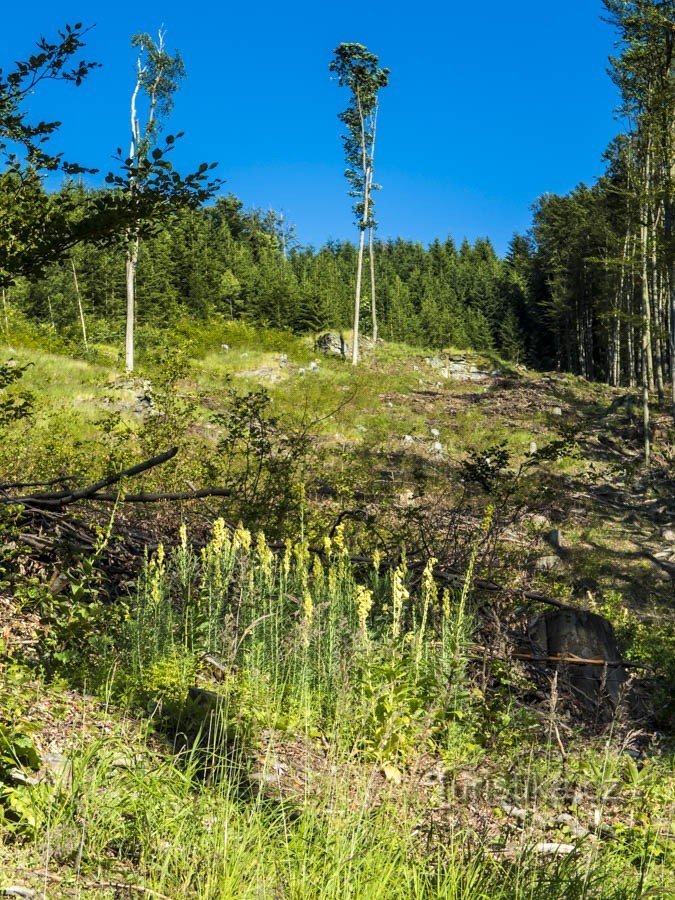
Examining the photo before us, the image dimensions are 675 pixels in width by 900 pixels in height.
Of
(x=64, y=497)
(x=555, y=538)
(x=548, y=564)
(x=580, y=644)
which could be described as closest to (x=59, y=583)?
(x=64, y=497)

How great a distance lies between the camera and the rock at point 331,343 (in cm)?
3959

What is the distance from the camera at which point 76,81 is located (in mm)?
4457

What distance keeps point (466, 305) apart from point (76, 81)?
72.1 meters

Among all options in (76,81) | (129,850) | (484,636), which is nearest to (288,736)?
(129,850)

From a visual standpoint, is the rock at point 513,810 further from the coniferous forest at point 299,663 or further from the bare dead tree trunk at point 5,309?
the bare dead tree trunk at point 5,309

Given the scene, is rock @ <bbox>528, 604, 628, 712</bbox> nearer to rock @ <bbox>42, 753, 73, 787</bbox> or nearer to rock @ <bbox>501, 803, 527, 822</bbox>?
rock @ <bbox>501, 803, 527, 822</bbox>

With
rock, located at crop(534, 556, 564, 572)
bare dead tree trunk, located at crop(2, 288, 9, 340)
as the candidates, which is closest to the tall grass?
rock, located at crop(534, 556, 564, 572)

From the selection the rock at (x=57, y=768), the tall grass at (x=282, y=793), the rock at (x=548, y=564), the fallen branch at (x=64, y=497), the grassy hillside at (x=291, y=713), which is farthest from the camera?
the rock at (x=548, y=564)

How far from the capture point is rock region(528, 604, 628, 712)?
5695 millimetres

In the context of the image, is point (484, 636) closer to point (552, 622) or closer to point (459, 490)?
point (552, 622)

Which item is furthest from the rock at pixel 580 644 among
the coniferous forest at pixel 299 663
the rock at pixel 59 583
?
the rock at pixel 59 583

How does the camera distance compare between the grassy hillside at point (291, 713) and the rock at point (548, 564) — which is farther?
the rock at point (548, 564)

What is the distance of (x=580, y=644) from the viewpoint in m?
5.93

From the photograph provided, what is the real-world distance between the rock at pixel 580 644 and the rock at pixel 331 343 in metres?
33.7
